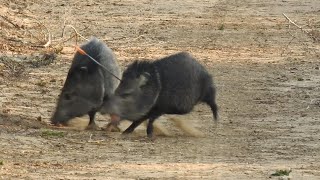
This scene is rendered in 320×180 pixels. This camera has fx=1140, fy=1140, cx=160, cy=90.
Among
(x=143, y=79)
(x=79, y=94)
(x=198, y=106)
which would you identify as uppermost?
(x=143, y=79)

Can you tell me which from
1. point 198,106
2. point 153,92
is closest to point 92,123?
point 153,92

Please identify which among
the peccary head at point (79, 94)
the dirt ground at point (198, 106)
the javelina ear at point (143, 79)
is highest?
the javelina ear at point (143, 79)

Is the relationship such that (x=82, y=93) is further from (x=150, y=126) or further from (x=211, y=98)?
(x=211, y=98)

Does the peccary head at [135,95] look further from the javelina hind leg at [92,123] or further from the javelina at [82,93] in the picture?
Result: the javelina hind leg at [92,123]

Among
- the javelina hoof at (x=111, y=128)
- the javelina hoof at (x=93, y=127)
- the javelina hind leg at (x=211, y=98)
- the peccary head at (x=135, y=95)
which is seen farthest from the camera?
the javelina hind leg at (x=211, y=98)

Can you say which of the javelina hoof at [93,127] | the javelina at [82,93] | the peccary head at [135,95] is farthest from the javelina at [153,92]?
the javelina hoof at [93,127]

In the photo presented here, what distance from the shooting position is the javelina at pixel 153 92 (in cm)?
1279

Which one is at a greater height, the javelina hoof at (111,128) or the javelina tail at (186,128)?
the javelina hoof at (111,128)

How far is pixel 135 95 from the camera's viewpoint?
12805 mm

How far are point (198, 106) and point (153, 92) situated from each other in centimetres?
243

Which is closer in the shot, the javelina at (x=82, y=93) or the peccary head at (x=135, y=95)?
the peccary head at (x=135, y=95)

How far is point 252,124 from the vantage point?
45.8ft

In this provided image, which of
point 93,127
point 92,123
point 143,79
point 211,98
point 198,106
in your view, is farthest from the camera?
point 198,106

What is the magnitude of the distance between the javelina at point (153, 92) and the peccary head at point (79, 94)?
198 millimetres
